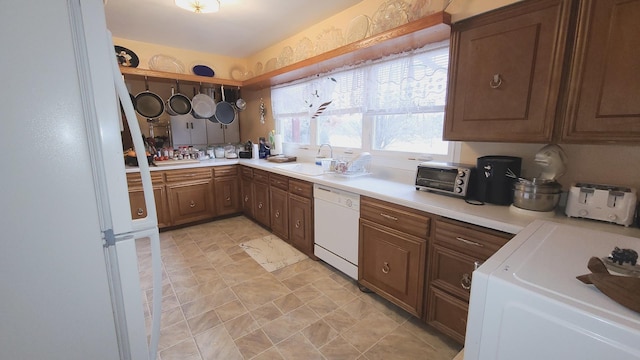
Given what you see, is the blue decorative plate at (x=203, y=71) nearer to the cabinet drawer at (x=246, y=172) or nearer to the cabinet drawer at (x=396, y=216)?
the cabinet drawer at (x=246, y=172)

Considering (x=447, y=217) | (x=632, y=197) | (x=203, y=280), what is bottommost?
(x=203, y=280)

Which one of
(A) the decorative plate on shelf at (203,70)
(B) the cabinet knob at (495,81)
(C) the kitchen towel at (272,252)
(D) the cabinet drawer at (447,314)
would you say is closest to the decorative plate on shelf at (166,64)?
(A) the decorative plate on shelf at (203,70)

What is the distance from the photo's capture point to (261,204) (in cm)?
346

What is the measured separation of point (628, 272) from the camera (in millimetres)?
757

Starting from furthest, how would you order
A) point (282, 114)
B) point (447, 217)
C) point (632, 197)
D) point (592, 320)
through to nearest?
point (282, 114)
point (447, 217)
point (632, 197)
point (592, 320)

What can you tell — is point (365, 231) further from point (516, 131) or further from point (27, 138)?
point (27, 138)

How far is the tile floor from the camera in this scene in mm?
1611

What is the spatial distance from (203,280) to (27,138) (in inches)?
78.2

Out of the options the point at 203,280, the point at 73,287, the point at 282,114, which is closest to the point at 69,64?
the point at 73,287

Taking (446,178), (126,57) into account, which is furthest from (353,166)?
(126,57)

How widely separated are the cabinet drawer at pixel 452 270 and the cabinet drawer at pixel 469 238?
0.04 meters

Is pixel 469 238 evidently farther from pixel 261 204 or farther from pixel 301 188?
pixel 261 204

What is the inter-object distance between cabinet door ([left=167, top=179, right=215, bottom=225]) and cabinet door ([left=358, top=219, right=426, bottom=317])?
246 centimetres

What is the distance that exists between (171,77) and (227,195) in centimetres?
171
